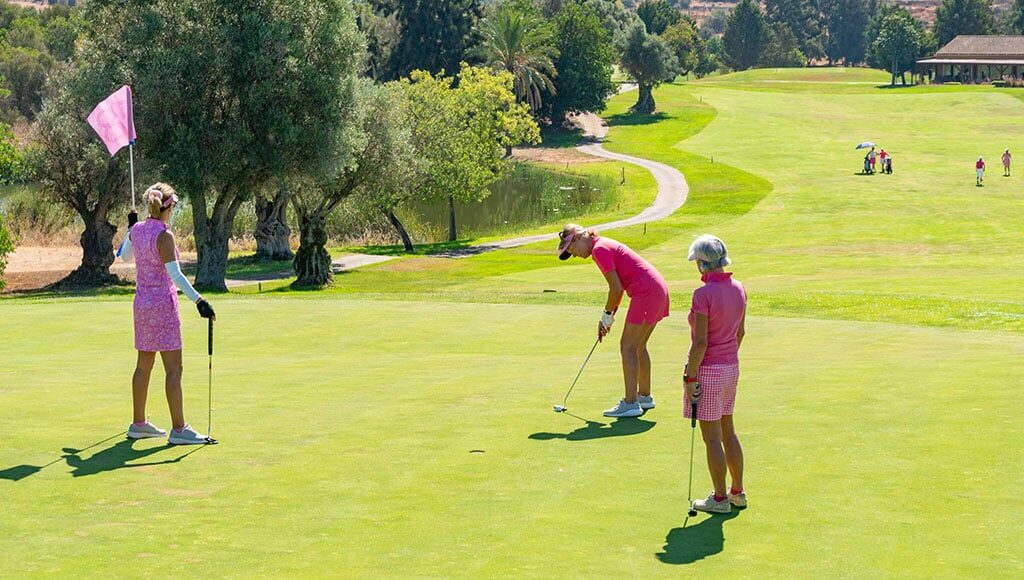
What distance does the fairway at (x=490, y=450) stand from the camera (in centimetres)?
972

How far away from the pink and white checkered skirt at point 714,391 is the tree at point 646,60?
13578 centimetres

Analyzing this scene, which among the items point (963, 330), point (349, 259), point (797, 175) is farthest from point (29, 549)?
point (797, 175)

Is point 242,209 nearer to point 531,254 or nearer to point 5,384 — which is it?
point 531,254

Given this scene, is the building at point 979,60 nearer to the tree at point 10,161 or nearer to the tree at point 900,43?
the tree at point 900,43

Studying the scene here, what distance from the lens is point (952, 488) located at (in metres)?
11.3

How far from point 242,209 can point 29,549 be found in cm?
6393

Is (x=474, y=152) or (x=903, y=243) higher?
(x=474, y=152)

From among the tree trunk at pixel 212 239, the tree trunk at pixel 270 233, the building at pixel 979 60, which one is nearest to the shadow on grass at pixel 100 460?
the tree trunk at pixel 212 239

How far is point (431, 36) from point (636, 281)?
110095mm

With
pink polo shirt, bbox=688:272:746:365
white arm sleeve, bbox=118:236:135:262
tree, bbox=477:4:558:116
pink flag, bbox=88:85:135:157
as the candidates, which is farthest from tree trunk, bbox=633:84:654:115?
pink polo shirt, bbox=688:272:746:365

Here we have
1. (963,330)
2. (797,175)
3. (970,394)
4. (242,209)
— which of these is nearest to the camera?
(970,394)

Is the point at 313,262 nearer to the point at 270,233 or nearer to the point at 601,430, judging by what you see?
the point at 270,233

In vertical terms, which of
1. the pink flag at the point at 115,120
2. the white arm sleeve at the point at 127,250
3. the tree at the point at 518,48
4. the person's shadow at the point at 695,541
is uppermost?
the tree at the point at 518,48

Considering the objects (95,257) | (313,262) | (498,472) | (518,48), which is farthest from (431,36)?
(498,472)
